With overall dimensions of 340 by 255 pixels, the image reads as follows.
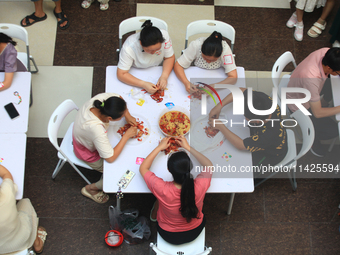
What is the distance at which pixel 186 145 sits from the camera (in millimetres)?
2098

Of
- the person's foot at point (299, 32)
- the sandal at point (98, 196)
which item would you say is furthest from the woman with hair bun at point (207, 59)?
the person's foot at point (299, 32)

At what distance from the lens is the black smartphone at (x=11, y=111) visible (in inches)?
87.9

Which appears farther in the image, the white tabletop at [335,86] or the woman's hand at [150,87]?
the white tabletop at [335,86]

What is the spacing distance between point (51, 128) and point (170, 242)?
3.90 feet

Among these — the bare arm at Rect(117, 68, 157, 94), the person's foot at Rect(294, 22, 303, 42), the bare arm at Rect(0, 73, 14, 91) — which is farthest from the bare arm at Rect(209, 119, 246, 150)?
the person's foot at Rect(294, 22, 303, 42)

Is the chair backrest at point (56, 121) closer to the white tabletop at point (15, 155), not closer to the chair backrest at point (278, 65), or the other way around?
the white tabletop at point (15, 155)

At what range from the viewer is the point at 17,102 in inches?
90.2

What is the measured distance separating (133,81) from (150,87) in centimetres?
15

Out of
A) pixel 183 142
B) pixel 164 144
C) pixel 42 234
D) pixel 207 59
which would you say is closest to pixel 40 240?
pixel 42 234

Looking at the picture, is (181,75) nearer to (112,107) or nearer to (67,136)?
(112,107)

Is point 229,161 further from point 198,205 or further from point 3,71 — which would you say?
point 3,71

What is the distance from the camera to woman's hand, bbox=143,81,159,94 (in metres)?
2.30

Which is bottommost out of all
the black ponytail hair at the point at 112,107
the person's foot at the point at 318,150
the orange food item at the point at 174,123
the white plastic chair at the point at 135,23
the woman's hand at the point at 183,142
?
the person's foot at the point at 318,150

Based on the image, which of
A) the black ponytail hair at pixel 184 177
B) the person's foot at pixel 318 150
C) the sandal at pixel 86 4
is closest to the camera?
the black ponytail hair at pixel 184 177
